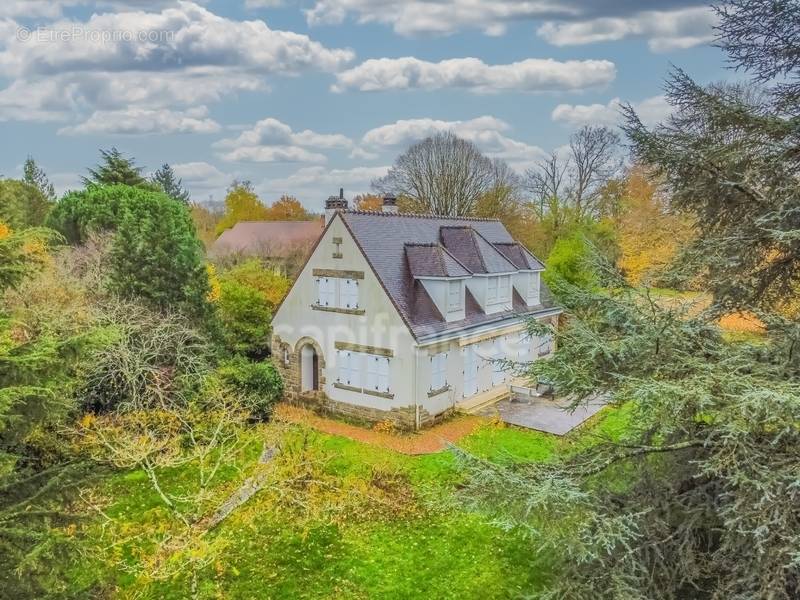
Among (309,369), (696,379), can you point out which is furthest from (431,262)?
(696,379)

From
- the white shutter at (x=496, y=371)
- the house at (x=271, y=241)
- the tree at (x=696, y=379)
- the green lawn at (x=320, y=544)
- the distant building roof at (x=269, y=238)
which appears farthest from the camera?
the distant building roof at (x=269, y=238)

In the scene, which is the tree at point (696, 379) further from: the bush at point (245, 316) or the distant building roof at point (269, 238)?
the distant building roof at point (269, 238)

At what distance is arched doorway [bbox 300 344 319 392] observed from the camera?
24.7m

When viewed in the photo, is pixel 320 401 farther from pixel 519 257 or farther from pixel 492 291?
pixel 519 257

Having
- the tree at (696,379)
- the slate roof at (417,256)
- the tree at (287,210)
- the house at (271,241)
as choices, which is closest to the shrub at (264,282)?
the slate roof at (417,256)

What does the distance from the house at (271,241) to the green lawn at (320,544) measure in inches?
1264

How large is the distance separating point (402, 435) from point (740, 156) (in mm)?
15949

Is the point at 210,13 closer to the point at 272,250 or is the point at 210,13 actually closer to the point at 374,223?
the point at 374,223

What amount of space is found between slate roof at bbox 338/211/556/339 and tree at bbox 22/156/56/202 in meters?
56.0

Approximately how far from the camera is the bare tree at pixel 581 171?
47.2 m

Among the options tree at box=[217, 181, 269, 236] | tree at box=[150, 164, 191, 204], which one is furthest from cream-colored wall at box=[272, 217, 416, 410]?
tree at box=[150, 164, 191, 204]

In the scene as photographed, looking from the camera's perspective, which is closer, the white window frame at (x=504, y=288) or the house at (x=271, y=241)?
the white window frame at (x=504, y=288)

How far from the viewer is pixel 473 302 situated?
2481 cm

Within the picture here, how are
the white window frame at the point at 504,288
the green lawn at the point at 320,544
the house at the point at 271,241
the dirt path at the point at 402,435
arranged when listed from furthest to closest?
the house at the point at 271,241 < the white window frame at the point at 504,288 < the dirt path at the point at 402,435 < the green lawn at the point at 320,544
